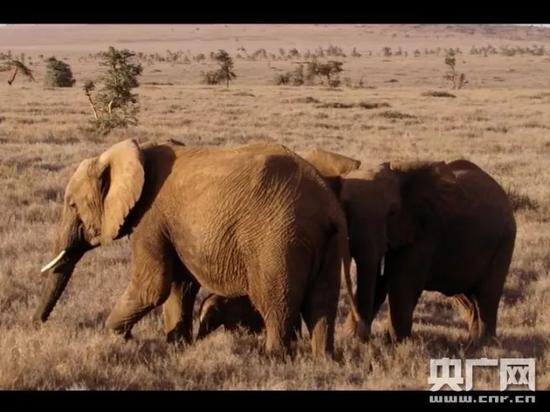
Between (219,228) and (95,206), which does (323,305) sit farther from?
(95,206)

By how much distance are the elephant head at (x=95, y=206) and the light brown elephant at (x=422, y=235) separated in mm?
1546

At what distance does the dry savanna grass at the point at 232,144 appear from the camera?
5.75 metres

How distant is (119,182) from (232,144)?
1347 centimetres

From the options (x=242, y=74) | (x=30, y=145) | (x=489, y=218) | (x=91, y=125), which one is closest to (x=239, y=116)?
(x=91, y=125)

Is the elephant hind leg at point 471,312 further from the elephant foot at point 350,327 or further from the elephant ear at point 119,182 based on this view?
the elephant ear at point 119,182

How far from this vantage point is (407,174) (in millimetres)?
7016

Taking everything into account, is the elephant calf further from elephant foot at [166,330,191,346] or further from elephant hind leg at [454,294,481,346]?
elephant hind leg at [454,294,481,346]

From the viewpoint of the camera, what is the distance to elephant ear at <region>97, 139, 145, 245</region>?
627 centimetres

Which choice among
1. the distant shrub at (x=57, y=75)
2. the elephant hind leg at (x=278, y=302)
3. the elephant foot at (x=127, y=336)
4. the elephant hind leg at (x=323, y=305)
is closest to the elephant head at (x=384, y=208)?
the elephant hind leg at (x=323, y=305)

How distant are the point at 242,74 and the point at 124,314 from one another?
2644 inches

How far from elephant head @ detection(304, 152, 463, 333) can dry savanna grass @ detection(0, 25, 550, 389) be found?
1.85ft

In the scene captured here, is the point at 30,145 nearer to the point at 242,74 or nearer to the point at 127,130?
the point at 127,130

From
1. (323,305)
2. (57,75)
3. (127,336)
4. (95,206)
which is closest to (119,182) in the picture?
(95,206)

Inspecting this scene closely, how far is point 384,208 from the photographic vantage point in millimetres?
6285
